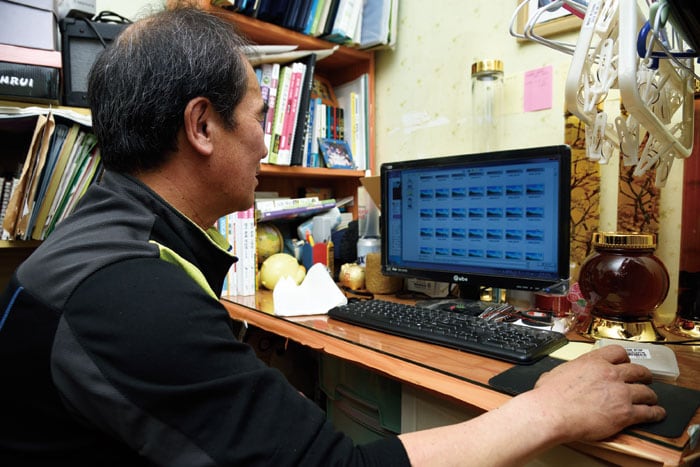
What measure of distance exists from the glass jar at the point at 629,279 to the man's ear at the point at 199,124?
30.1 inches

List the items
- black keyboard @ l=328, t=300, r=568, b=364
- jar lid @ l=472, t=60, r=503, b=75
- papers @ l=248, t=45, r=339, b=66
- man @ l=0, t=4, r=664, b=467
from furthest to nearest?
papers @ l=248, t=45, r=339, b=66, jar lid @ l=472, t=60, r=503, b=75, black keyboard @ l=328, t=300, r=568, b=364, man @ l=0, t=4, r=664, b=467

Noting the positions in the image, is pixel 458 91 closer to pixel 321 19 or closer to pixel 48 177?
pixel 321 19

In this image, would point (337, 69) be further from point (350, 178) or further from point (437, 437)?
point (437, 437)

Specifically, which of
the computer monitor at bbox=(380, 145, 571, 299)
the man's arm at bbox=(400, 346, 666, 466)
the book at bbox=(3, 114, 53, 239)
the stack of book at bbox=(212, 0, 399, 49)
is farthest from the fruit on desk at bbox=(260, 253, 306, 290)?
the man's arm at bbox=(400, 346, 666, 466)

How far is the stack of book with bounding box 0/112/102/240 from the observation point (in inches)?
44.4

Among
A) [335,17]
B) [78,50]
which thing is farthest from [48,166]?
[335,17]

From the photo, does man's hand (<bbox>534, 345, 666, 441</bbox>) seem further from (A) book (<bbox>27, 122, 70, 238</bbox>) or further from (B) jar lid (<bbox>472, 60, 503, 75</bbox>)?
(A) book (<bbox>27, 122, 70, 238</bbox>)

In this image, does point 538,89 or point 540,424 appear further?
point 538,89

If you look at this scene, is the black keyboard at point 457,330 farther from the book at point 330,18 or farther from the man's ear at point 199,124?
the book at point 330,18

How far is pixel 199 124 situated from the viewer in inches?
26.1

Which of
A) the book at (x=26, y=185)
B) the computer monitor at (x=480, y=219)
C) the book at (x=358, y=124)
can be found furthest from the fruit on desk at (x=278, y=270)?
the book at (x=26, y=185)

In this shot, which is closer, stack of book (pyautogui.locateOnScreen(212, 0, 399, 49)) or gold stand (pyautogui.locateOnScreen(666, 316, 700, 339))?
gold stand (pyautogui.locateOnScreen(666, 316, 700, 339))

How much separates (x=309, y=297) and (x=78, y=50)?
94cm

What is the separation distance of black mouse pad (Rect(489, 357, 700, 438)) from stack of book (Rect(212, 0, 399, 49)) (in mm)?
1235
